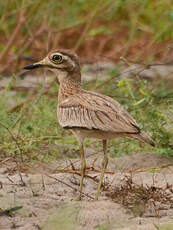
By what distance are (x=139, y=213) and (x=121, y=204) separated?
188 mm

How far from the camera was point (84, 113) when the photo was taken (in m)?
3.96

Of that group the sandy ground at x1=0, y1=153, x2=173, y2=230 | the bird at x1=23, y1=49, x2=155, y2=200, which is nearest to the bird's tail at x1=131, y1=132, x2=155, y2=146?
the bird at x1=23, y1=49, x2=155, y2=200

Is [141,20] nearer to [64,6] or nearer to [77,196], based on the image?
[64,6]

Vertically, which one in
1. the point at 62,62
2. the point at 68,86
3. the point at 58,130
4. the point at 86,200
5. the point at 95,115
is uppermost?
the point at 62,62

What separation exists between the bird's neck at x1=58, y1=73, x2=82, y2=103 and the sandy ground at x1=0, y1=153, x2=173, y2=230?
21.6 inches

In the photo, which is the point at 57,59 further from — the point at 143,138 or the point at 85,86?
the point at 85,86

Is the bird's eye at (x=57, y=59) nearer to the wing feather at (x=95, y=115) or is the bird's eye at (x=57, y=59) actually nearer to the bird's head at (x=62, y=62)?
the bird's head at (x=62, y=62)

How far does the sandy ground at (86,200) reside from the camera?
3.33 metres

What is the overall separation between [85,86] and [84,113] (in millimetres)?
1683

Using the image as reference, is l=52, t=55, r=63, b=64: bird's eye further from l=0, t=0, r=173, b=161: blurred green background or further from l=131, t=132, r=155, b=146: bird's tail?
l=131, t=132, r=155, b=146: bird's tail

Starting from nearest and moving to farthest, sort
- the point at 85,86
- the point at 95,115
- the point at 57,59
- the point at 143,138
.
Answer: the point at 143,138 < the point at 95,115 < the point at 57,59 < the point at 85,86

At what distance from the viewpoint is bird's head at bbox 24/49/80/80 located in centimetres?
441

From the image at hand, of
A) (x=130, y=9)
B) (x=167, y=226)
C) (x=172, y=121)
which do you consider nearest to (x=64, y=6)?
(x=130, y=9)

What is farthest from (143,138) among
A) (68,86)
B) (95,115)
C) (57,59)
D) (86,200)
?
A: (57,59)
